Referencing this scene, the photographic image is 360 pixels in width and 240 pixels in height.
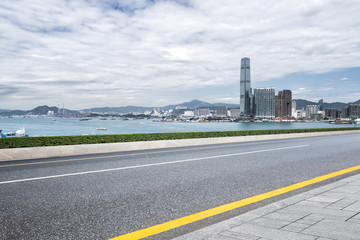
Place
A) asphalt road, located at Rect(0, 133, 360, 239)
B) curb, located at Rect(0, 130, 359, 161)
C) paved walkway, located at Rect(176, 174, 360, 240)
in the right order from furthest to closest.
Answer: curb, located at Rect(0, 130, 359, 161), asphalt road, located at Rect(0, 133, 360, 239), paved walkway, located at Rect(176, 174, 360, 240)

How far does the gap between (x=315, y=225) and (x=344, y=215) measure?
0.73 meters

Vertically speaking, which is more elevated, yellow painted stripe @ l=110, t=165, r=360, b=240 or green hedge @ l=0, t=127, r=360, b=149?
green hedge @ l=0, t=127, r=360, b=149

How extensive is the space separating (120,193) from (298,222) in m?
3.35

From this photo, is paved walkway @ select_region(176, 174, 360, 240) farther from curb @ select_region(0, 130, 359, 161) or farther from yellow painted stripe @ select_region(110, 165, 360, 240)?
curb @ select_region(0, 130, 359, 161)

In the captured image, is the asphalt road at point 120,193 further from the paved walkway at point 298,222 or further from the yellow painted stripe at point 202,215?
the paved walkway at point 298,222

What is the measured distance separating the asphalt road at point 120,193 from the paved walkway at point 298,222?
1.51 ft

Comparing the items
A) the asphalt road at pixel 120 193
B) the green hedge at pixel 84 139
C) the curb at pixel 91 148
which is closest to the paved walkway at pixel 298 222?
the asphalt road at pixel 120 193

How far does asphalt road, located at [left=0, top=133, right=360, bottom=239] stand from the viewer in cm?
400

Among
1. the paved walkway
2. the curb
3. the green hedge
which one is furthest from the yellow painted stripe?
the green hedge

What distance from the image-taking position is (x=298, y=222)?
12.8 feet

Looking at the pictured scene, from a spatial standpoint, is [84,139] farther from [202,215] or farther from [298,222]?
[298,222]

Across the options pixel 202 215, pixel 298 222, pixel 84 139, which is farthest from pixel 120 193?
pixel 84 139

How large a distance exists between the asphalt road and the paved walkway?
459mm

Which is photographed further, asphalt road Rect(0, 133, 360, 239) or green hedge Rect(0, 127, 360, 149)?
green hedge Rect(0, 127, 360, 149)
